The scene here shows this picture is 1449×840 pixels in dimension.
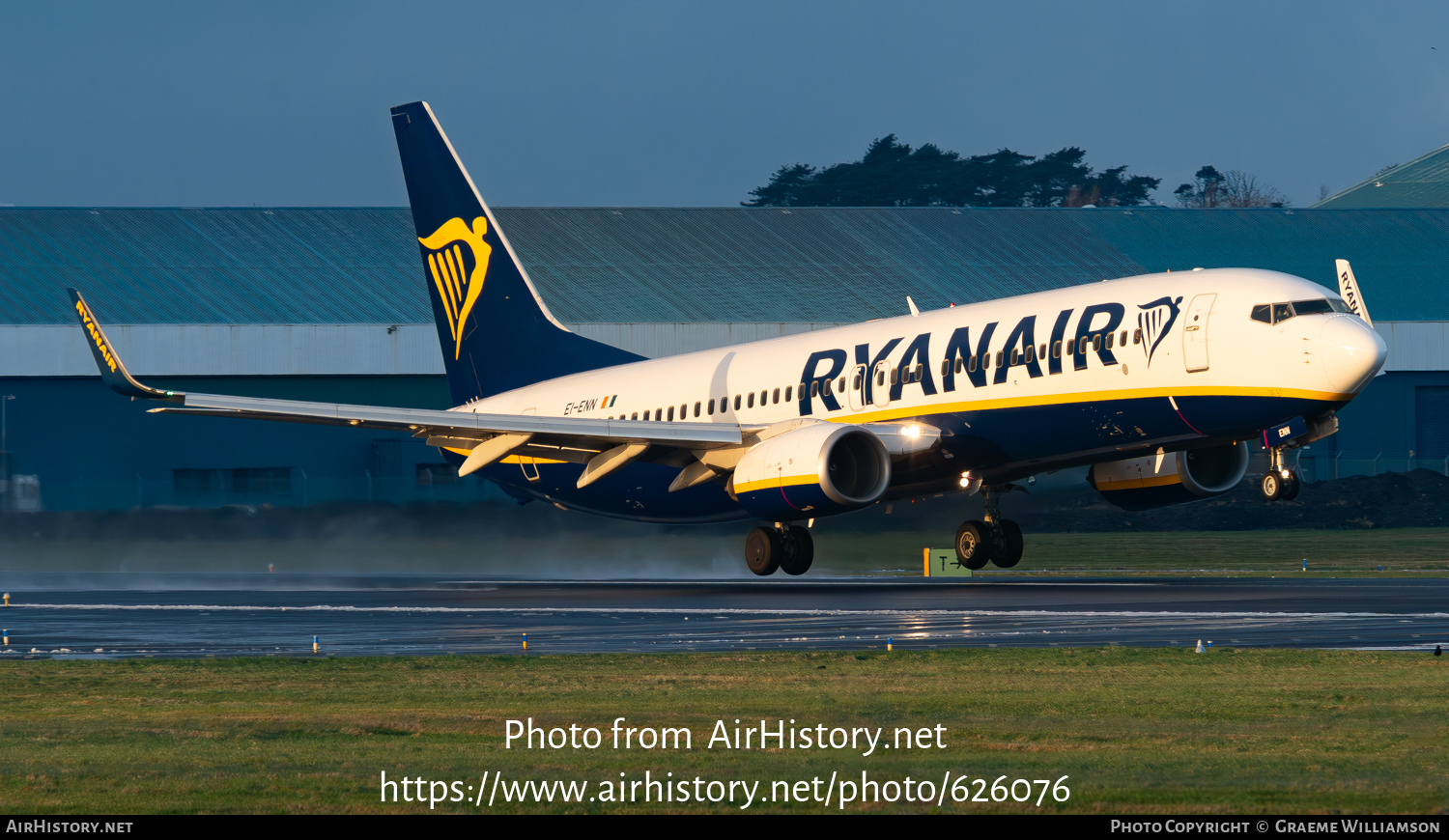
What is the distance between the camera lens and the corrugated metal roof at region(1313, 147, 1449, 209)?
10279 cm

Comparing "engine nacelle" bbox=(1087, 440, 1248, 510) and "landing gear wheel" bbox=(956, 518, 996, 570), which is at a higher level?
"engine nacelle" bbox=(1087, 440, 1248, 510)

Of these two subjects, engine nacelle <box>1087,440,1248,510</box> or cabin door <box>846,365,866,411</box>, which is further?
engine nacelle <box>1087,440,1248,510</box>

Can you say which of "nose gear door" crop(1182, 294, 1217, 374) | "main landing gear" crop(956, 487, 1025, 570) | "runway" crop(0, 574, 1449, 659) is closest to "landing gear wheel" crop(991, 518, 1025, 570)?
"main landing gear" crop(956, 487, 1025, 570)

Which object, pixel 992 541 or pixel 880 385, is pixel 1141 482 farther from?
pixel 880 385

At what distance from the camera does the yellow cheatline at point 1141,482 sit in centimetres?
3481

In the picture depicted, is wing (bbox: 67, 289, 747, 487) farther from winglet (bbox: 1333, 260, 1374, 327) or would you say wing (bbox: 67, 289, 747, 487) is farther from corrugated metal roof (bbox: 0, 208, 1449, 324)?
corrugated metal roof (bbox: 0, 208, 1449, 324)

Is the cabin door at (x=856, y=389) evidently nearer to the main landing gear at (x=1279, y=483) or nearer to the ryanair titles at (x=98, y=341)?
the main landing gear at (x=1279, y=483)

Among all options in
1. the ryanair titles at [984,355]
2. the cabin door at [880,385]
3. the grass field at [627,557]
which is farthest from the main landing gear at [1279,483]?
the grass field at [627,557]

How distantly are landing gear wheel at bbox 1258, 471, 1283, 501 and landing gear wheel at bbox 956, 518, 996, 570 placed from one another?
25.9 ft

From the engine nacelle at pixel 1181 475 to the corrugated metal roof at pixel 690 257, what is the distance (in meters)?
34.2

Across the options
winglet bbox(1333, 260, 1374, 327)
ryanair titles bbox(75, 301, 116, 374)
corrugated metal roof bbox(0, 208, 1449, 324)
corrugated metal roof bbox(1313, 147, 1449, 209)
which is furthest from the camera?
corrugated metal roof bbox(1313, 147, 1449, 209)

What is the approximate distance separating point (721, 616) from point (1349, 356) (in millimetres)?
11255

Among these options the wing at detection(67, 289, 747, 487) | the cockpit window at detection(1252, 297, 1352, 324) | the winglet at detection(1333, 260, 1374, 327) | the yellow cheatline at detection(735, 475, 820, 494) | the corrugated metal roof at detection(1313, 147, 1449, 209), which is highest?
the corrugated metal roof at detection(1313, 147, 1449, 209)
